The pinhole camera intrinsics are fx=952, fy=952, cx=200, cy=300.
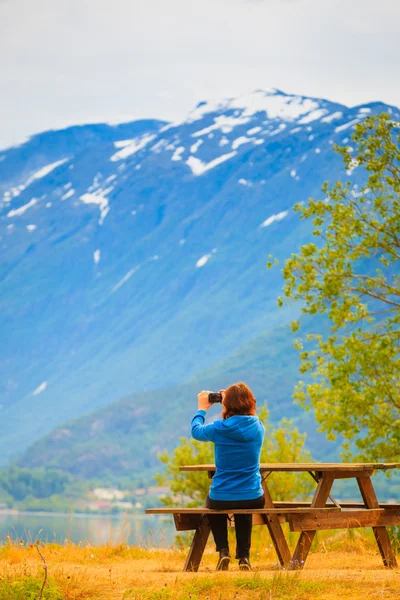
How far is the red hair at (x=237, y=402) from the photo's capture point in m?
9.00

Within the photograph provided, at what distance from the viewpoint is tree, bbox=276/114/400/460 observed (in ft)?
70.8

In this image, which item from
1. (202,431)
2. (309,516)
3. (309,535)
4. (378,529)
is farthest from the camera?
(378,529)

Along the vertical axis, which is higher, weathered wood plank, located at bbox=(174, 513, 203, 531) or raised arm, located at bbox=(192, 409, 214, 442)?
raised arm, located at bbox=(192, 409, 214, 442)

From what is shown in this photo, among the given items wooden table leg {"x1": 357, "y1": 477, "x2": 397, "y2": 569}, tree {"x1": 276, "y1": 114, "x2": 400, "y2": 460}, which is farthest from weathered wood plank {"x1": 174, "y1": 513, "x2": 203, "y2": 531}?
tree {"x1": 276, "y1": 114, "x2": 400, "y2": 460}

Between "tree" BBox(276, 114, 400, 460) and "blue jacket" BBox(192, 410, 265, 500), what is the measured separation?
12.2 m

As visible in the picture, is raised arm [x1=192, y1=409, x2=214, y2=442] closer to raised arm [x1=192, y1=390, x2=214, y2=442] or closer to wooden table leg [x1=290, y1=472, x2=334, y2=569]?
raised arm [x1=192, y1=390, x2=214, y2=442]

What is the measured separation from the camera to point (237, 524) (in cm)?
928

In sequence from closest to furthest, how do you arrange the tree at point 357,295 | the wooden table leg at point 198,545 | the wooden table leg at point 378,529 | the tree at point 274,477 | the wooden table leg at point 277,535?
the wooden table leg at point 277,535, the wooden table leg at point 198,545, the wooden table leg at point 378,529, the tree at point 357,295, the tree at point 274,477

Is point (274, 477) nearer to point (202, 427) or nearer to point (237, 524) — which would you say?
point (237, 524)

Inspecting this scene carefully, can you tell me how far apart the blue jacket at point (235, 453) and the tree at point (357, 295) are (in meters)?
12.2

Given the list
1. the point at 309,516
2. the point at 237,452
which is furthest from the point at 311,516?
the point at 237,452

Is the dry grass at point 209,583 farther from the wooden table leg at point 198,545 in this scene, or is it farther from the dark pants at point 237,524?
the dark pants at point 237,524

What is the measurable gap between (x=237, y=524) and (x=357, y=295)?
1516 cm

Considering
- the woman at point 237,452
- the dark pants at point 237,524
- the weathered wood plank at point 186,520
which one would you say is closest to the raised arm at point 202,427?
the woman at point 237,452
